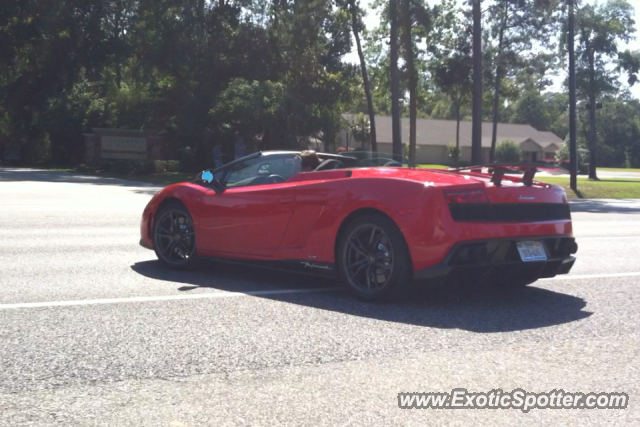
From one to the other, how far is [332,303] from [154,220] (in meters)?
2.84

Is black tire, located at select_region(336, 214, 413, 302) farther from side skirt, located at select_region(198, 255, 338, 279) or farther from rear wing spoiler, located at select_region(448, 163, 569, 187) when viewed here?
rear wing spoiler, located at select_region(448, 163, 569, 187)

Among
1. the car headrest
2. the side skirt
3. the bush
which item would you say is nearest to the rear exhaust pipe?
the side skirt

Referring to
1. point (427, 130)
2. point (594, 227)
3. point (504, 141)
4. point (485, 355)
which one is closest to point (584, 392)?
point (485, 355)

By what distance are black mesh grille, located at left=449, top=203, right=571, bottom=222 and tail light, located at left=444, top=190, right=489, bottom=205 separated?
0.03m

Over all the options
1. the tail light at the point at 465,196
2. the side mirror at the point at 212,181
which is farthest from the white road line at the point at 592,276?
the side mirror at the point at 212,181

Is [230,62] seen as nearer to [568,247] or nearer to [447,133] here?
[568,247]

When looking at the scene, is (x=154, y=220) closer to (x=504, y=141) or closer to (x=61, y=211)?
(x=61, y=211)

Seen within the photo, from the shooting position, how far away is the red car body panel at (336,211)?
6441 mm

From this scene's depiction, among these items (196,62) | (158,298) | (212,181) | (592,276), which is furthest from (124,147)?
(158,298)

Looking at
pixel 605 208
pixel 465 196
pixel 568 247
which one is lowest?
pixel 605 208

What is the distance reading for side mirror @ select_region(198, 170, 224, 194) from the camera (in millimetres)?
8164

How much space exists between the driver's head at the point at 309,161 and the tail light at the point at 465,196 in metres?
1.85

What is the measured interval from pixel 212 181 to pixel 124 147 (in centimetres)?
3609

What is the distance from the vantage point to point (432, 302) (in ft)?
22.7
